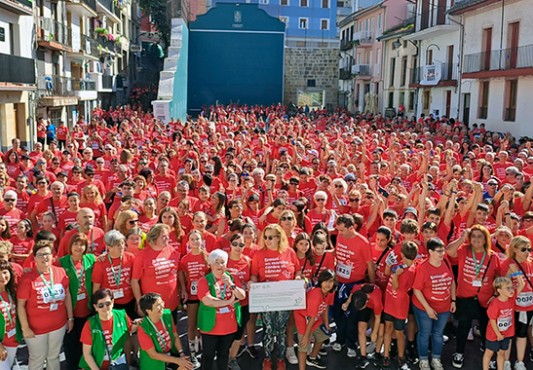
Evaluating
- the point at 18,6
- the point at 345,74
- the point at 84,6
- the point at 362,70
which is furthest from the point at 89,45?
the point at 345,74

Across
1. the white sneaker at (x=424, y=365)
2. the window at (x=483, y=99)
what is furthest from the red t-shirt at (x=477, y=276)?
the window at (x=483, y=99)

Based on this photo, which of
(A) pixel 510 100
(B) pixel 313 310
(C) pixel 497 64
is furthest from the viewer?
(C) pixel 497 64

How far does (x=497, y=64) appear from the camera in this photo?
76.3ft

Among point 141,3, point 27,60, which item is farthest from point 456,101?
point 141,3

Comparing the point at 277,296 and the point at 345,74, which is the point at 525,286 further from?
the point at 345,74

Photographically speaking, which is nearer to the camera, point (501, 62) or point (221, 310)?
point (221, 310)

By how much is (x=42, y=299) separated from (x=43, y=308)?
85 mm

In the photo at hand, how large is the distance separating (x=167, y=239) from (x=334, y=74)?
1808 inches

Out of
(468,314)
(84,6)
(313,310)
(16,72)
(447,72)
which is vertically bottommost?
(468,314)

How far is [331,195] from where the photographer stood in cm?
866

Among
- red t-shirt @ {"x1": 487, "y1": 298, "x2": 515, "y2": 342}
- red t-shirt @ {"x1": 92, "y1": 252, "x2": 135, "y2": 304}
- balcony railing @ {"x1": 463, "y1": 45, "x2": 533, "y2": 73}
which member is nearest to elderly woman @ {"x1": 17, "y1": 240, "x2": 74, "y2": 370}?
red t-shirt @ {"x1": 92, "y1": 252, "x2": 135, "y2": 304}

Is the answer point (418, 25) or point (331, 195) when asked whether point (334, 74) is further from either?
point (331, 195)

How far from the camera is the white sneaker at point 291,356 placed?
21.1 feet

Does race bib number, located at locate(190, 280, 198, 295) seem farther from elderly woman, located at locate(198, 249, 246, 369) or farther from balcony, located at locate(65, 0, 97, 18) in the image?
balcony, located at locate(65, 0, 97, 18)
